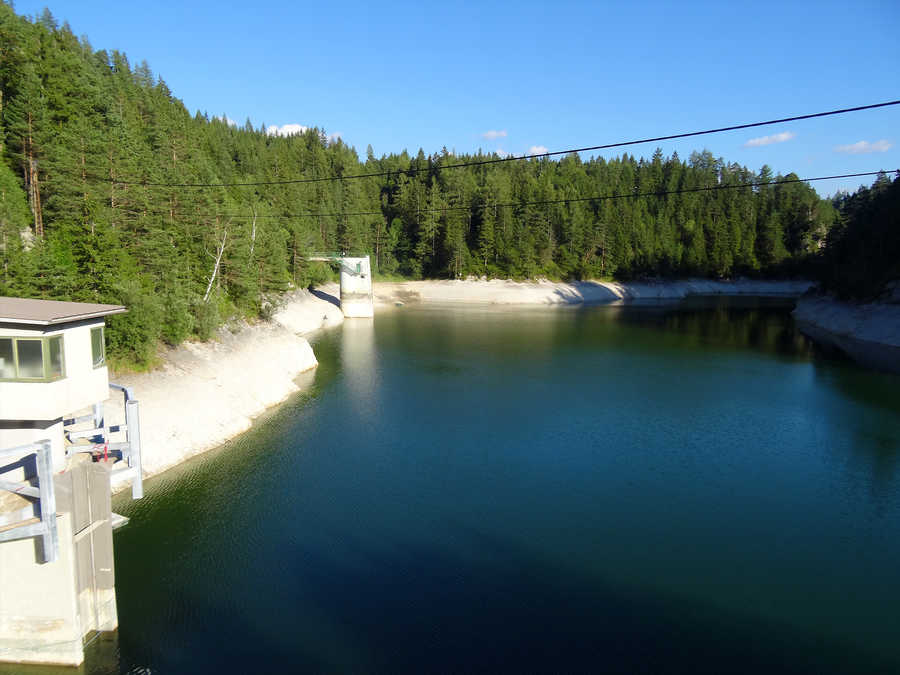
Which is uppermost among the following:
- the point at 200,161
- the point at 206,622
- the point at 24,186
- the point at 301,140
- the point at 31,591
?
the point at 301,140

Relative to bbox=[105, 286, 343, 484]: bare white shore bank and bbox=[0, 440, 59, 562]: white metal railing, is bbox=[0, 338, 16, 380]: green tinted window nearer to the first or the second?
bbox=[0, 440, 59, 562]: white metal railing

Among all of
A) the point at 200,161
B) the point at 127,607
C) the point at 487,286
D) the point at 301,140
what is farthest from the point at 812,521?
the point at 301,140

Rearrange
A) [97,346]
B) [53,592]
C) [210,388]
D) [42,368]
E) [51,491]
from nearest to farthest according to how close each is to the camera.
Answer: [51,491] < [53,592] < [42,368] < [97,346] < [210,388]

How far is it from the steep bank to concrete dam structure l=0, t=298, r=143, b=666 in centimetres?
3894

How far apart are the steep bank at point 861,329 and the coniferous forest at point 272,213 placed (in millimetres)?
2477

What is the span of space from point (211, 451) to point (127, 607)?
767cm

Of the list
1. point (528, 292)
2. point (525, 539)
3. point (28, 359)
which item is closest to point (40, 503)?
point (28, 359)

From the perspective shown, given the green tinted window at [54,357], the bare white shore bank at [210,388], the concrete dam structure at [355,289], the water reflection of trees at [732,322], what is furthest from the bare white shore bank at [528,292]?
the green tinted window at [54,357]

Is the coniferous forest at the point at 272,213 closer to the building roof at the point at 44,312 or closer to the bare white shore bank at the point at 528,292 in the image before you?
the bare white shore bank at the point at 528,292

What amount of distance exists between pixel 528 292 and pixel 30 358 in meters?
63.5

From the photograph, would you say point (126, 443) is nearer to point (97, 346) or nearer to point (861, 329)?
point (97, 346)

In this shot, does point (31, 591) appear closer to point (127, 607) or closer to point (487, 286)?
point (127, 607)

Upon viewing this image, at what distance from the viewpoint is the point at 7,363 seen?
30.0 ft

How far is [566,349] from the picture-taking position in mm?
38438
